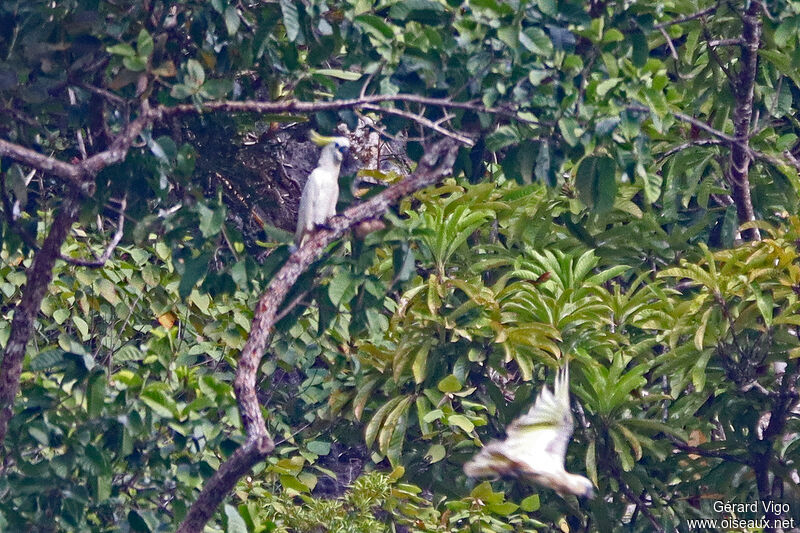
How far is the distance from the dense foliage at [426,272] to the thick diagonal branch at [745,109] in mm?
18

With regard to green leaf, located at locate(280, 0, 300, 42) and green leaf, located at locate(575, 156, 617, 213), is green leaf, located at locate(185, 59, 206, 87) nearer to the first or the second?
green leaf, located at locate(280, 0, 300, 42)

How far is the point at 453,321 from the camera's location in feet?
13.0

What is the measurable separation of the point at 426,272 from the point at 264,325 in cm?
170

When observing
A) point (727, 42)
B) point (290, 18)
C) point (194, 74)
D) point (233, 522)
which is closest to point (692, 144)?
point (727, 42)

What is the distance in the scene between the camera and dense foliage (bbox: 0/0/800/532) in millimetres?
2961

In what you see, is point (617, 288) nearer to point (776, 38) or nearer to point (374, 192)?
point (776, 38)

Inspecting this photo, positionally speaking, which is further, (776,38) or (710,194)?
(710,194)

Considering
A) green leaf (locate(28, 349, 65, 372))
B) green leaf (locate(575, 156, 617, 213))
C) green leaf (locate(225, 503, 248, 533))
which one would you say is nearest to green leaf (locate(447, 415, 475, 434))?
green leaf (locate(575, 156, 617, 213))

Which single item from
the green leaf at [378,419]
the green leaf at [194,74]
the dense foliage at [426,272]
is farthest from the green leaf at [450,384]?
the green leaf at [194,74]

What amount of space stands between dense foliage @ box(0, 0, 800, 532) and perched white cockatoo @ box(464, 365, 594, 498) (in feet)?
1.49

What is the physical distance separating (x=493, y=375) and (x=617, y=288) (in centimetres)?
62

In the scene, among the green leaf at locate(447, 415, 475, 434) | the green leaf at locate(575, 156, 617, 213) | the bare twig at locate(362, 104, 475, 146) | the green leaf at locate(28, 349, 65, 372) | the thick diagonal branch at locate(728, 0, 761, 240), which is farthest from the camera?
the thick diagonal branch at locate(728, 0, 761, 240)

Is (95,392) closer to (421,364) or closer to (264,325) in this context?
(264,325)

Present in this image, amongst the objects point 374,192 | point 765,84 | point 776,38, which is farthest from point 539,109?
point 765,84
